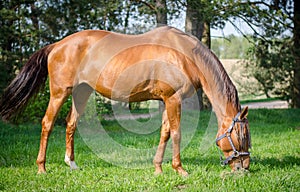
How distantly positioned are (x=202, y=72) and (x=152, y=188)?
1.66 metres

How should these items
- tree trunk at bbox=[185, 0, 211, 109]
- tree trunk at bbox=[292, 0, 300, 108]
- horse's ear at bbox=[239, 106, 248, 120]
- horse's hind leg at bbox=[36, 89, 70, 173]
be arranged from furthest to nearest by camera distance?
tree trunk at bbox=[292, 0, 300, 108] → tree trunk at bbox=[185, 0, 211, 109] → horse's hind leg at bbox=[36, 89, 70, 173] → horse's ear at bbox=[239, 106, 248, 120]

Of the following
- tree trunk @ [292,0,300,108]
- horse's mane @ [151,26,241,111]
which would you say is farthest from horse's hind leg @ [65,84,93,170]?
tree trunk @ [292,0,300,108]

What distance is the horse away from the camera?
178 inches

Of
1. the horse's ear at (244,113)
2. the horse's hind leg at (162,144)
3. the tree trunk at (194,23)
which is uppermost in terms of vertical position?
the tree trunk at (194,23)

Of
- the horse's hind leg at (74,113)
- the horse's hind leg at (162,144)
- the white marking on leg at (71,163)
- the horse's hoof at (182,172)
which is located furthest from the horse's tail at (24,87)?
the horse's hoof at (182,172)

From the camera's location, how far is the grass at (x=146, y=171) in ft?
13.0

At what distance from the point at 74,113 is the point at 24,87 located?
815 millimetres

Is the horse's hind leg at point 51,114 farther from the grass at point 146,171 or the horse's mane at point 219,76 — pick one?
the horse's mane at point 219,76

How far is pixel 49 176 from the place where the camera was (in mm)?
4539

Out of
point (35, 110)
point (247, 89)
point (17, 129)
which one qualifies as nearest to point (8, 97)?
point (17, 129)

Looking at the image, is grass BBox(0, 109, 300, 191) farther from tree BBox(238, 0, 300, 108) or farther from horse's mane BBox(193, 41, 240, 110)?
tree BBox(238, 0, 300, 108)

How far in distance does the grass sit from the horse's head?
0.49 ft

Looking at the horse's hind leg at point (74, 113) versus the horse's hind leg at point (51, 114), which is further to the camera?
the horse's hind leg at point (74, 113)

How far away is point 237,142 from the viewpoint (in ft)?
Result: 14.3
